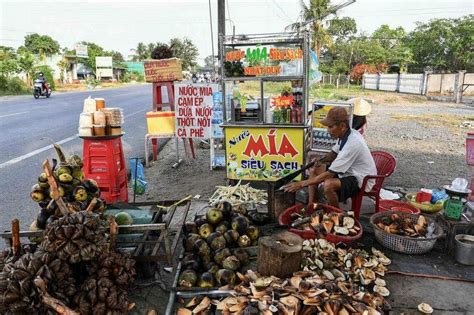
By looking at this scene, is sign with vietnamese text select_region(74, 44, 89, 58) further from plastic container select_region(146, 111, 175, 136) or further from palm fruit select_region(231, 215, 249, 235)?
palm fruit select_region(231, 215, 249, 235)

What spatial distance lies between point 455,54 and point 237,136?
38145mm

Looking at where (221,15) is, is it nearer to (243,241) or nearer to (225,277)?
(243,241)

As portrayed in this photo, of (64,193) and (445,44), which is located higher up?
(445,44)

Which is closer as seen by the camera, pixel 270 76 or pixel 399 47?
pixel 270 76

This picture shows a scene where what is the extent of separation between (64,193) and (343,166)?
303 centimetres

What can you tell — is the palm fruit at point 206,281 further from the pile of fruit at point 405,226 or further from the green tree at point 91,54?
the green tree at point 91,54

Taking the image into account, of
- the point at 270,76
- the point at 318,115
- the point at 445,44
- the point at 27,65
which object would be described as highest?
the point at 445,44

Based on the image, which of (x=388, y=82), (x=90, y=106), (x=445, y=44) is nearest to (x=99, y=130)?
(x=90, y=106)

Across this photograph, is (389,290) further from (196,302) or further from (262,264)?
(196,302)

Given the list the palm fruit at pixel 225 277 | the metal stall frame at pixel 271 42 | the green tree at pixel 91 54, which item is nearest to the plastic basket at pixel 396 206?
the metal stall frame at pixel 271 42

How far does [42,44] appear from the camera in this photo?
45.4 m

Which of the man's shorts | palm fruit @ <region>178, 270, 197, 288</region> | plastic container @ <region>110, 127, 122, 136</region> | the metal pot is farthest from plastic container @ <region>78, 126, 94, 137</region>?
the metal pot

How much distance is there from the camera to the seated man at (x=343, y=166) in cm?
425

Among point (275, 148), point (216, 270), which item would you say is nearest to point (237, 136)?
point (275, 148)
